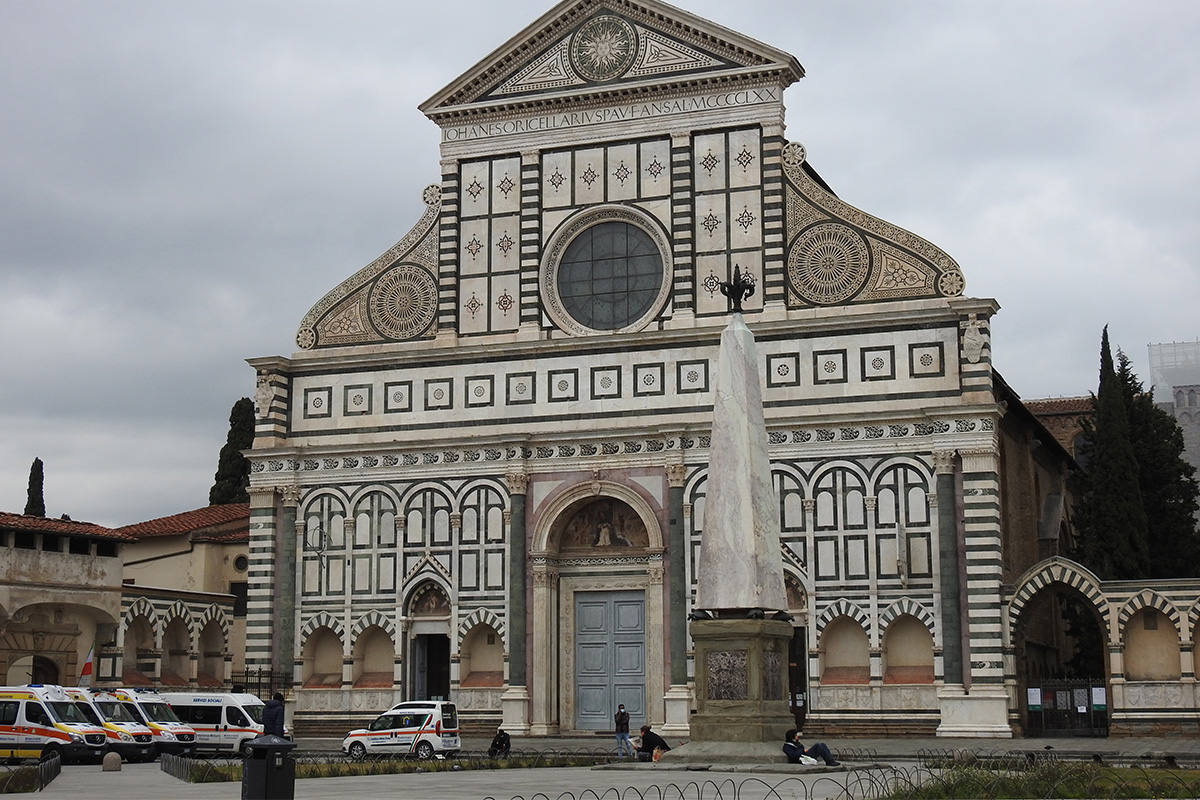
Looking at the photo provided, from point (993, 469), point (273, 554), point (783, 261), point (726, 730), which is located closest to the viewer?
point (726, 730)

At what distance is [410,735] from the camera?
31.7 metres

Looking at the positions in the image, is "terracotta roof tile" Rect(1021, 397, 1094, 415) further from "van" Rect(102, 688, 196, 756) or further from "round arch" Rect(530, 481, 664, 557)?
"van" Rect(102, 688, 196, 756)

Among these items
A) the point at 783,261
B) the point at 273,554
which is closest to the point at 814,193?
the point at 783,261

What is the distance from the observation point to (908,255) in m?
37.0

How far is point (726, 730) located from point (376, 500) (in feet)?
59.9

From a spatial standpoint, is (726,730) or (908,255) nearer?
(726,730)

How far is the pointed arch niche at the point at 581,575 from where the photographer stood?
37.8 meters

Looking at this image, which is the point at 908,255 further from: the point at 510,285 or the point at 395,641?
the point at 395,641

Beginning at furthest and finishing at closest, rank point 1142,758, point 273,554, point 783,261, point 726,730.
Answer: point 273,554
point 783,261
point 1142,758
point 726,730

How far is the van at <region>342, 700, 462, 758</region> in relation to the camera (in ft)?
104

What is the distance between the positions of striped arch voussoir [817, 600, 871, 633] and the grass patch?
15293 mm

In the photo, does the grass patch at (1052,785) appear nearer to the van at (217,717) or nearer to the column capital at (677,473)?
the column capital at (677,473)

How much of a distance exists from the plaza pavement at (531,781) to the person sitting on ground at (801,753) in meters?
0.36

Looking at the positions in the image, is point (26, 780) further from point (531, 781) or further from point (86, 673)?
point (86, 673)
